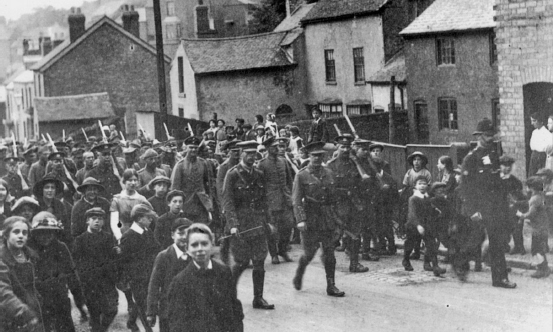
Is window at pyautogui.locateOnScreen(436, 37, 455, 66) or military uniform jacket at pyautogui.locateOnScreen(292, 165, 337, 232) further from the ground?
window at pyautogui.locateOnScreen(436, 37, 455, 66)

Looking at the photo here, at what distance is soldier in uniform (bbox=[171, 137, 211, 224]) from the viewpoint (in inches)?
548

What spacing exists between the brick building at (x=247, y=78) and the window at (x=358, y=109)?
3535 mm

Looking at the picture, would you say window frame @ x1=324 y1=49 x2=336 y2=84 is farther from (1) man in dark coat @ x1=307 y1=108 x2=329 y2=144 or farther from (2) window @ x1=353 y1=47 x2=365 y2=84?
(1) man in dark coat @ x1=307 y1=108 x2=329 y2=144

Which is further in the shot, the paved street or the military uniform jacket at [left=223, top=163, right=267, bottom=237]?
the military uniform jacket at [left=223, top=163, right=267, bottom=237]

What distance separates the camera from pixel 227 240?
14281 mm

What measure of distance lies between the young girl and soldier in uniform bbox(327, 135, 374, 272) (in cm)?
254

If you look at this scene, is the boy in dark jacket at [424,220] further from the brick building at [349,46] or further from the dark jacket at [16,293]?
the brick building at [349,46]

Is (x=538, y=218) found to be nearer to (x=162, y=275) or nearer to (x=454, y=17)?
(x=162, y=275)

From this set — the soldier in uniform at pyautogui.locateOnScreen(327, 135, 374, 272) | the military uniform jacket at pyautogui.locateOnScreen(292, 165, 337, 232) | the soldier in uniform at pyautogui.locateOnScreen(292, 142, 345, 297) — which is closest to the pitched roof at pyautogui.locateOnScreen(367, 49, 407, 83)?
the soldier in uniform at pyautogui.locateOnScreen(327, 135, 374, 272)

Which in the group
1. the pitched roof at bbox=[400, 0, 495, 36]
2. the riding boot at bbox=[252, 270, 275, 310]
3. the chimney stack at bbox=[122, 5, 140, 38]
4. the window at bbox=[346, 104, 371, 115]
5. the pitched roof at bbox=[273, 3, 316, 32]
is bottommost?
the riding boot at bbox=[252, 270, 275, 310]

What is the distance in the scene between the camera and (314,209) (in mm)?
12391

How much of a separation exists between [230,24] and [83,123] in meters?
23.3

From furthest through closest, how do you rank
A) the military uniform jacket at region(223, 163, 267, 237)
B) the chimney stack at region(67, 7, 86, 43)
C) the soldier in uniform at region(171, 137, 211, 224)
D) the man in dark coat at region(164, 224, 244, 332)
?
the chimney stack at region(67, 7, 86, 43) < the soldier in uniform at region(171, 137, 211, 224) < the military uniform jacket at region(223, 163, 267, 237) < the man in dark coat at region(164, 224, 244, 332)

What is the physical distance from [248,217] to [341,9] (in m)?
27.4
